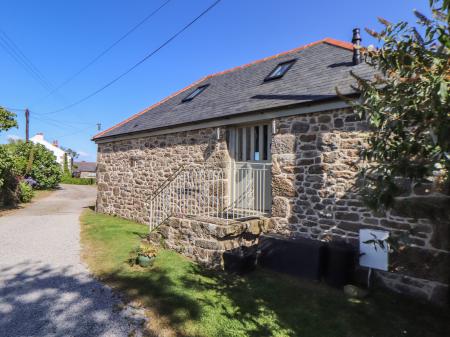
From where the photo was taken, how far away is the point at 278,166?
6.18 m

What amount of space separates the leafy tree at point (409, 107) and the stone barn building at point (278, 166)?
2211mm

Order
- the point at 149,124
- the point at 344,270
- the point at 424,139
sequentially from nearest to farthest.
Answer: the point at 424,139 < the point at 344,270 < the point at 149,124

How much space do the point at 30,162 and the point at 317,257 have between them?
22.4 meters

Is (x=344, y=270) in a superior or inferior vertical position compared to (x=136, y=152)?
inferior

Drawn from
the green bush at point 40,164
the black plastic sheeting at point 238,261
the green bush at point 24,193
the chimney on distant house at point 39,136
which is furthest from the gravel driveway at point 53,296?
the chimney on distant house at point 39,136

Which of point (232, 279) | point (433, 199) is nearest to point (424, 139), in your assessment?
point (433, 199)

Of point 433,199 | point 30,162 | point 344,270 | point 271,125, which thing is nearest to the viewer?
point 433,199

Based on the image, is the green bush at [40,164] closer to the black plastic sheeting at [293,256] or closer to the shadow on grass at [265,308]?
the shadow on grass at [265,308]

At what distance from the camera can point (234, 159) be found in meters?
7.47

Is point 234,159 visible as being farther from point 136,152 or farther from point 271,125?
point 136,152

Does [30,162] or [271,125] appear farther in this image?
[30,162]

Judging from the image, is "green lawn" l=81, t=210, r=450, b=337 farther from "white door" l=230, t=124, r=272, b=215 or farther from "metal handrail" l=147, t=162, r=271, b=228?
"white door" l=230, t=124, r=272, b=215

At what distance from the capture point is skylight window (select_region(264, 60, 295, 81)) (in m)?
8.18

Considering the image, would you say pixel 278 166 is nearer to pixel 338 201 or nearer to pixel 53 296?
pixel 338 201
